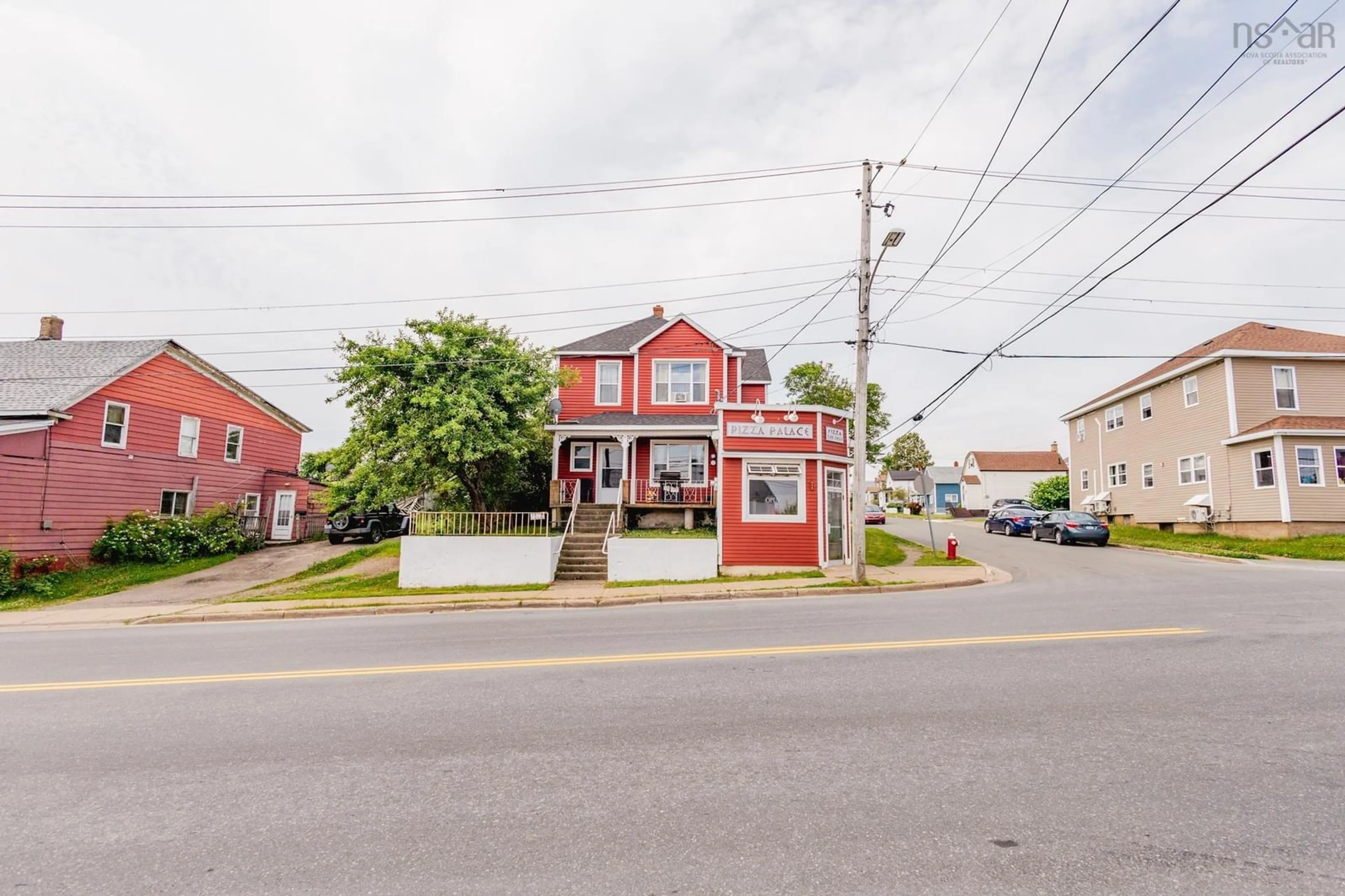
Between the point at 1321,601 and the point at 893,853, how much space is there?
1196cm

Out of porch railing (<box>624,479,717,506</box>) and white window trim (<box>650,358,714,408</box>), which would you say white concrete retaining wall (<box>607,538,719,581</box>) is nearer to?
porch railing (<box>624,479,717,506</box>)

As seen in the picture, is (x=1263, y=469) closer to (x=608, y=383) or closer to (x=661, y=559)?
(x=661, y=559)

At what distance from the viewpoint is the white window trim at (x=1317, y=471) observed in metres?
22.2

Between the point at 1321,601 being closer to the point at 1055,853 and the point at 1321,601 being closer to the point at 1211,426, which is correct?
the point at 1055,853

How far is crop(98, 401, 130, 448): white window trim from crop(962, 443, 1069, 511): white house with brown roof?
2639 inches

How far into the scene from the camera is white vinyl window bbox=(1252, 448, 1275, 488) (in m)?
22.6

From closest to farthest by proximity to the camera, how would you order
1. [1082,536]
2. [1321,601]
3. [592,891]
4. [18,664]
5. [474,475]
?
1. [592,891]
2. [18,664]
3. [1321,601]
4. [474,475]
5. [1082,536]

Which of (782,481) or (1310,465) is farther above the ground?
(1310,465)

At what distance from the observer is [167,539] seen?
2081cm

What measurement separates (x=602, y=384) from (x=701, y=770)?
72.7 feet

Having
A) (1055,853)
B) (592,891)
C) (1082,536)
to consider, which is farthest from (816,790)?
(1082,536)

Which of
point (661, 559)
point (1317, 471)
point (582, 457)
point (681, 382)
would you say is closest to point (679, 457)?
point (681, 382)

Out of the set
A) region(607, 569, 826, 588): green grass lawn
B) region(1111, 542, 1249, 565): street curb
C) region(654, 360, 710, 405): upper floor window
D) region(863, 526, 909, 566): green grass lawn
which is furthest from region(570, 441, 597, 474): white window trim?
region(1111, 542, 1249, 565): street curb

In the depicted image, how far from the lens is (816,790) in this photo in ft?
12.1
